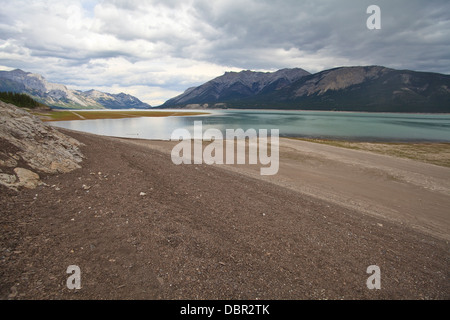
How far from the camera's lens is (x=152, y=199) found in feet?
30.2

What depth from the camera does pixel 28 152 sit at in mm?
9641

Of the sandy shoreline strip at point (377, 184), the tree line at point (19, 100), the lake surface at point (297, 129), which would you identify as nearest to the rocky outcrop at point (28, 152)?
the sandy shoreline strip at point (377, 184)

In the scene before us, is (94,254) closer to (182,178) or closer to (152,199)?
(152,199)

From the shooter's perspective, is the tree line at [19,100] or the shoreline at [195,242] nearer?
the shoreline at [195,242]

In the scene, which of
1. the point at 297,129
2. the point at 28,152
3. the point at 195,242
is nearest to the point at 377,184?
the point at 195,242

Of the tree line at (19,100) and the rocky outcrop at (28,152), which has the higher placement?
the tree line at (19,100)

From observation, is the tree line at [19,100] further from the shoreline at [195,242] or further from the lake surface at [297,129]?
the shoreline at [195,242]

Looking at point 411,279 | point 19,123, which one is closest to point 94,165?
point 19,123

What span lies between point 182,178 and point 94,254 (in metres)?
7.65

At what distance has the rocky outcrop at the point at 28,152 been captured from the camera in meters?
8.24

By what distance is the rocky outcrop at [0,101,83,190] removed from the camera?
324 inches

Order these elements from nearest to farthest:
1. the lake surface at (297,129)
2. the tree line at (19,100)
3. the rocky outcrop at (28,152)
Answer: the rocky outcrop at (28,152)
the lake surface at (297,129)
the tree line at (19,100)
